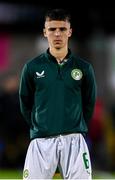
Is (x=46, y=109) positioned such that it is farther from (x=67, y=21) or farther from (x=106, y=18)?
(x=106, y=18)

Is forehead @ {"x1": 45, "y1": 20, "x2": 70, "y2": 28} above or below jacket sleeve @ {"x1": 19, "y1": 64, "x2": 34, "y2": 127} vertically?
above

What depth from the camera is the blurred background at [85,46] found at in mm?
12680

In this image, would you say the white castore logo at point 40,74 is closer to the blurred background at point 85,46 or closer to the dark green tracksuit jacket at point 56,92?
the dark green tracksuit jacket at point 56,92

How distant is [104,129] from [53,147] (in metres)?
6.64

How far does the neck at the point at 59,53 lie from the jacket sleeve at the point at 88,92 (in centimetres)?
22

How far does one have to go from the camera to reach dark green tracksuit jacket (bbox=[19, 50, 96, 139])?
6.05 metres

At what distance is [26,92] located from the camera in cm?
630

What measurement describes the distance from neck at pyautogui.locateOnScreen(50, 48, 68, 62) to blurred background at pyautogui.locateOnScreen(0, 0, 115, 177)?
6.05 meters

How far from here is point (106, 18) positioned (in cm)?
1343

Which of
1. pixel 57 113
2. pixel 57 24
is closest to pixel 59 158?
pixel 57 113

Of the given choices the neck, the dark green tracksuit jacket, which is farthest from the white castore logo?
the neck

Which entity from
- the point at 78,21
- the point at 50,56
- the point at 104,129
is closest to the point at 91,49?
the point at 78,21

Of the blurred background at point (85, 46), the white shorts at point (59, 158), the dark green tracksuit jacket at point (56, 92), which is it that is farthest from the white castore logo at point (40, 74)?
the blurred background at point (85, 46)

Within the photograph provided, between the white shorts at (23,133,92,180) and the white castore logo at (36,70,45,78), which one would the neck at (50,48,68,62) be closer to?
the white castore logo at (36,70,45,78)
